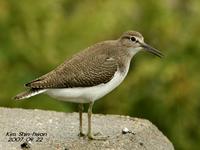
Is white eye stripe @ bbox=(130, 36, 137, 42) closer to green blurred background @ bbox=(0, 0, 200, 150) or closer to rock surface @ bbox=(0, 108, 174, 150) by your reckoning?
rock surface @ bbox=(0, 108, 174, 150)

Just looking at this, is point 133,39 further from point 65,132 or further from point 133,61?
point 133,61

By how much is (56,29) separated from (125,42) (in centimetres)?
493

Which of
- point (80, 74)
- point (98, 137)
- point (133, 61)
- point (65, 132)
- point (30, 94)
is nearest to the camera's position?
point (30, 94)

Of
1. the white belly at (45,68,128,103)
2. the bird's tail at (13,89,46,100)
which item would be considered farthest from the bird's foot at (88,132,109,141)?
the bird's tail at (13,89,46,100)

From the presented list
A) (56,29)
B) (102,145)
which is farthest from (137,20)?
(102,145)

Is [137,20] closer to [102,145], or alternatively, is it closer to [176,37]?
[176,37]

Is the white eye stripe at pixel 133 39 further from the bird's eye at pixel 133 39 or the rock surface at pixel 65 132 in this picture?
the rock surface at pixel 65 132

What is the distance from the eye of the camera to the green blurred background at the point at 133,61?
556 inches

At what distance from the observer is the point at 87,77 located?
9.47m

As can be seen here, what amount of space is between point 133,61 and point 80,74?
5.87 meters

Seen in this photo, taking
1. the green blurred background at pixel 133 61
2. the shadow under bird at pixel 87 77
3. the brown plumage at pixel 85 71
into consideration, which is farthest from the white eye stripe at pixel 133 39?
the green blurred background at pixel 133 61

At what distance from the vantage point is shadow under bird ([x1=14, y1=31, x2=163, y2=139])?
367 inches

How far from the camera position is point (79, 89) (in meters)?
9.36

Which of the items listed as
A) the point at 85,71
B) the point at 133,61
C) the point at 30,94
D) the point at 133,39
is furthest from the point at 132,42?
the point at 133,61
